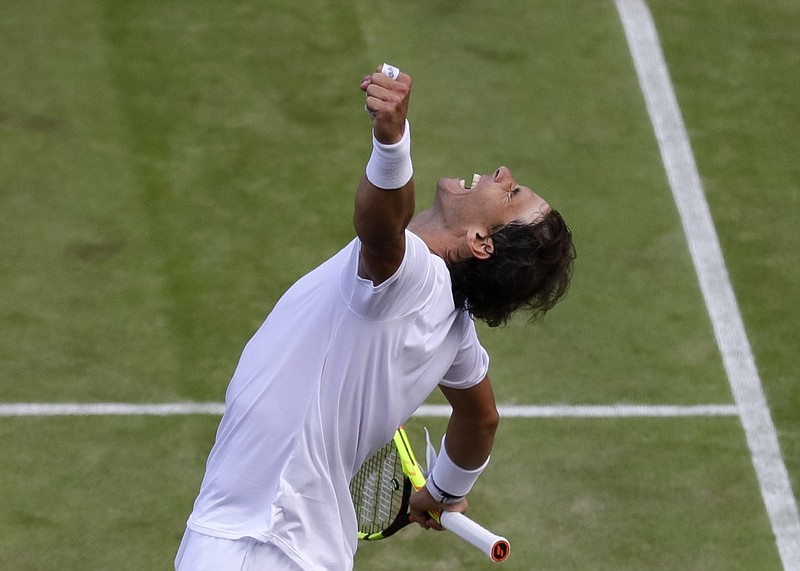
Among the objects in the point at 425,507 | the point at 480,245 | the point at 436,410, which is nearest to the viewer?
the point at 480,245

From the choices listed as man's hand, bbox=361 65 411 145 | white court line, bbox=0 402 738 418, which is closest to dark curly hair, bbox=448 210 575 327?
man's hand, bbox=361 65 411 145

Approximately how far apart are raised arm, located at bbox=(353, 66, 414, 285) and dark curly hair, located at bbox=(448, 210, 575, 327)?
417 millimetres

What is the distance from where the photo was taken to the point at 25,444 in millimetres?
5484

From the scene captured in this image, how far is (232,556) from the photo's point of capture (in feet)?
11.6

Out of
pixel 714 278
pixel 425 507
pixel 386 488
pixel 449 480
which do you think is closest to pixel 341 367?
pixel 449 480

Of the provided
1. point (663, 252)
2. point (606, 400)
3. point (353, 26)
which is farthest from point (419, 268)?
point (353, 26)

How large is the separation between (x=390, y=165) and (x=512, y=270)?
67cm

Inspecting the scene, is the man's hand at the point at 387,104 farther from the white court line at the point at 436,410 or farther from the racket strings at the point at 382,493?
the white court line at the point at 436,410

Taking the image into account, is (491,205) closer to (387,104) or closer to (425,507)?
(387,104)

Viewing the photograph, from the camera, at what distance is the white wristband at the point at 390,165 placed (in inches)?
118

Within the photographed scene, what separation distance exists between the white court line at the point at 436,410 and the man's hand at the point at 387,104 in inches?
112

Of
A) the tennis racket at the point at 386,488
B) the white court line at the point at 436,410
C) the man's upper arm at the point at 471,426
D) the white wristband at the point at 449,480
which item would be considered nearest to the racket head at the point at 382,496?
the tennis racket at the point at 386,488

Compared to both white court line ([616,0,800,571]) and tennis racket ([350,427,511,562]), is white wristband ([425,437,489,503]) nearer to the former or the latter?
tennis racket ([350,427,511,562])

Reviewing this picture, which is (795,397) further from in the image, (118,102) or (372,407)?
(118,102)
